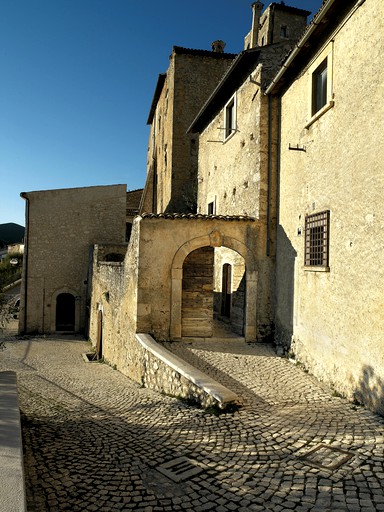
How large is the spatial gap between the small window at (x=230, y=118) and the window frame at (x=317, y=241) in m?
5.52

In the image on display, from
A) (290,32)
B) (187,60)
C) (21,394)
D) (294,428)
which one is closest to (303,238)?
(294,428)

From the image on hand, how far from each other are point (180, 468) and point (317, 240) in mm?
5096

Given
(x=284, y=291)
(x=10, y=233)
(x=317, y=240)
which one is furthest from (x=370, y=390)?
(x=10, y=233)

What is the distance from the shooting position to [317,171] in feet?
25.3

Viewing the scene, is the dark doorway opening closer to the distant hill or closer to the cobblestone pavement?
the cobblestone pavement

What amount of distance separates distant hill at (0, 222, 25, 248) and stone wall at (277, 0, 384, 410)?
5165cm

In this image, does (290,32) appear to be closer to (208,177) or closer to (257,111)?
(208,177)

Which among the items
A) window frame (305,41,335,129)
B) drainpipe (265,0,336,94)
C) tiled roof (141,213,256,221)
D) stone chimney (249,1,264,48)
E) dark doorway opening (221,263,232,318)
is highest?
stone chimney (249,1,264,48)

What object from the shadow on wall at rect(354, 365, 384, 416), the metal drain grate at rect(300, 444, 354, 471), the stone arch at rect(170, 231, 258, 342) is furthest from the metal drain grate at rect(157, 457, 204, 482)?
the stone arch at rect(170, 231, 258, 342)

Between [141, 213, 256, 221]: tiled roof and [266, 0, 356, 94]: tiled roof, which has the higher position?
[266, 0, 356, 94]: tiled roof

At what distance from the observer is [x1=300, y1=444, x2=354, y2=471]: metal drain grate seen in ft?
13.5

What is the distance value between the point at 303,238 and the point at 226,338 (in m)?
3.66

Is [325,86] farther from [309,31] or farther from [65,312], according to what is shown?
[65,312]

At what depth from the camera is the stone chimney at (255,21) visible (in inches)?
723
